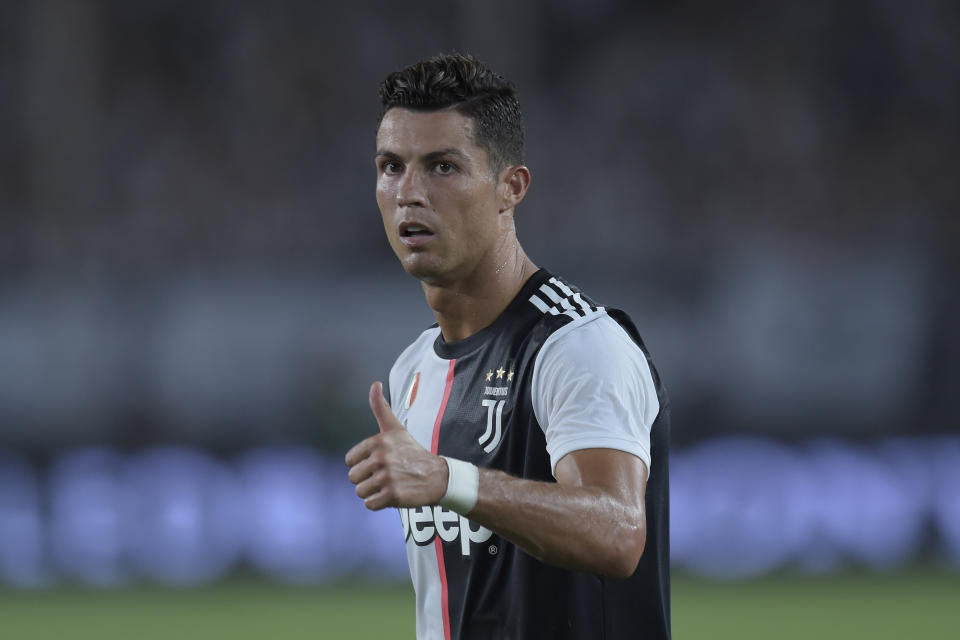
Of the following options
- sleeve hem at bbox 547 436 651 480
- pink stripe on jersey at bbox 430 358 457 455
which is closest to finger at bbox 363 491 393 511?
sleeve hem at bbox 547 436 651 480

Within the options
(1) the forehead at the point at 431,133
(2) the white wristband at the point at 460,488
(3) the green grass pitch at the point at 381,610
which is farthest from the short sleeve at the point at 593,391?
(3) the green grass pitch at the point at 381,610

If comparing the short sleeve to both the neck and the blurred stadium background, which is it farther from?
the blurred stadium background

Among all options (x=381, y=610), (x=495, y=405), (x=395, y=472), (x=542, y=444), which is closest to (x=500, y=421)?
(x=495, y=405)

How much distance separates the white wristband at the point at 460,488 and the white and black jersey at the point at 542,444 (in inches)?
10.3

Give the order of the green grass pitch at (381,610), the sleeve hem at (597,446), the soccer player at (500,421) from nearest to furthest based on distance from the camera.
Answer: the soccer player at (500,421), the sleeve hem at (597,446), the green grass pitch at (381,610)

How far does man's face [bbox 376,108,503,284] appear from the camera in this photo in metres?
3.01

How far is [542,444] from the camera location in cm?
275

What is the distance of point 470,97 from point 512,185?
0.25m

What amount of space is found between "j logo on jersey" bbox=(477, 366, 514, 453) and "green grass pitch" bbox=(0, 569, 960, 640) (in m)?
4.84

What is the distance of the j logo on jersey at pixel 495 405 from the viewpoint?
2.87 metres

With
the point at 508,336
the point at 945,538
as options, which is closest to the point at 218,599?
the point at 945,538

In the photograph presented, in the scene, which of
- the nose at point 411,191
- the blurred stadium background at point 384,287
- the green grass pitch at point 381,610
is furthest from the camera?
the blurred stadium background at point 384,287

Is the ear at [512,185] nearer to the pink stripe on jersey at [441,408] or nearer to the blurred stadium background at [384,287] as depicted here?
the pink stripe on jersey at [441,408]

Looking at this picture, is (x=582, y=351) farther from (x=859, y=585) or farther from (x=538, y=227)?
(x=538, y=227)
